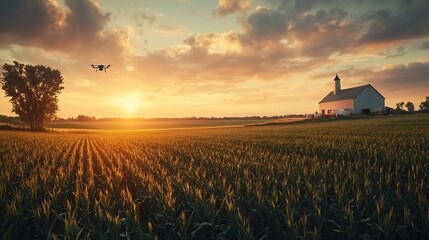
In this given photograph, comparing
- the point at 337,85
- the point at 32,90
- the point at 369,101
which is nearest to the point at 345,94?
the point at 369,101

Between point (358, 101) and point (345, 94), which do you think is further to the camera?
point (345, 94)

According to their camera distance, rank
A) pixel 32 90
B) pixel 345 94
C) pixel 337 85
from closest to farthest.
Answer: pixel 32 90
pixel 345 94
pixel 337 85

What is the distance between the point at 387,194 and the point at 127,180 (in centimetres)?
842

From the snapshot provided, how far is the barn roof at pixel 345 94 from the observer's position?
73.2m

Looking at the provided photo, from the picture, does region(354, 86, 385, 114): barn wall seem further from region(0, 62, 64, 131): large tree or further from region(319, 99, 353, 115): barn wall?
region(0, 62, 64, 131): large tree

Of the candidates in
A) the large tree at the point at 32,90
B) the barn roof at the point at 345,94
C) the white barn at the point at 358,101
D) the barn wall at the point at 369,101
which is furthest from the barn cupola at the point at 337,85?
the large tree at the point at 32,90

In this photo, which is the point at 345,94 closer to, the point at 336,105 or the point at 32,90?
the point at 336,105

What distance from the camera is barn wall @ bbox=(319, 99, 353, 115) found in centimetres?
7362

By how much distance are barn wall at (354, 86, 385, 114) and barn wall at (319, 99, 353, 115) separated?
1727 millimetres

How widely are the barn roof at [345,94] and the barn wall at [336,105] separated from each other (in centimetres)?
96

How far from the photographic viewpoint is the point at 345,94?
256 feet

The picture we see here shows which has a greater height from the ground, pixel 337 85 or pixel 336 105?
pixel 337 85

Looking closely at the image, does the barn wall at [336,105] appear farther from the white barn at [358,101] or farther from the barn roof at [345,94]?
the barn roof at [345,94]

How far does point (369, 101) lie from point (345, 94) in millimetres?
6413
